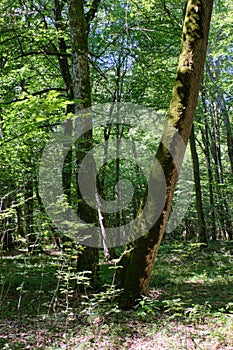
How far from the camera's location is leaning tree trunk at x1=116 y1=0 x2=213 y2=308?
5.40 metres

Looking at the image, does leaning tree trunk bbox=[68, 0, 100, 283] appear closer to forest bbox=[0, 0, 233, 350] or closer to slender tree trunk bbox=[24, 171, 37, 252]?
forest bbox=[0, 0, 233, 350]

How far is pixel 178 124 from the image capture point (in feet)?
18.1

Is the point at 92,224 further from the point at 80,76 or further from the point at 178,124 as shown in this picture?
the point at 80,76

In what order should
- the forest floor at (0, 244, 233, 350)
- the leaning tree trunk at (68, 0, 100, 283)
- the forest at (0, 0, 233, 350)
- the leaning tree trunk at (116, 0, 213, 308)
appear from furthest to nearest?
the leaning tree trunk at (68, 0, 100, 283)
the leaning tree trunk at (116, 0, 213, 308)
the forest at (0, 0, 233, 350)
the forest floor at (0, 244, 233, 350)

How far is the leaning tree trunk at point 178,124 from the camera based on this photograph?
→ 5.40 meters

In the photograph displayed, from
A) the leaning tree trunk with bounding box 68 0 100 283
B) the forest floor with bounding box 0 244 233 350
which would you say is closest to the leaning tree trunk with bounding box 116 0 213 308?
the forest floor with bounding box 0 244 233 350

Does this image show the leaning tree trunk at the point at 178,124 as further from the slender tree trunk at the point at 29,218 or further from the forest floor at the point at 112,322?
the slender tree trunk at the point at 29,218

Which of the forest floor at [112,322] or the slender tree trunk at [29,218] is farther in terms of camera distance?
the forest floor at [112,322]

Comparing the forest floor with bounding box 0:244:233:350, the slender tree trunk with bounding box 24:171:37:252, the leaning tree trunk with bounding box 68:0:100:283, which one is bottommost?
the forest floor with bounding box 0:244:233:350

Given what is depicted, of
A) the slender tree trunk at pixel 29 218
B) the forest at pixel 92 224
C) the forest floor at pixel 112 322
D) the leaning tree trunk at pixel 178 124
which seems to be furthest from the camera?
the leaning tree trunk at pixel 178 124

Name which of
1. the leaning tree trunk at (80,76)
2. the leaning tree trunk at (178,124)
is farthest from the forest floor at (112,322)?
the leaning tree trunk at (80,76)

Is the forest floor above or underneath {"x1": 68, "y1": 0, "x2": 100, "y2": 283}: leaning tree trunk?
underneath

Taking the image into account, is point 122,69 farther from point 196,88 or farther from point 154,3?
point 196,88

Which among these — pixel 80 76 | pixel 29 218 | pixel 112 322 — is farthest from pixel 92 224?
pixel 80 76
